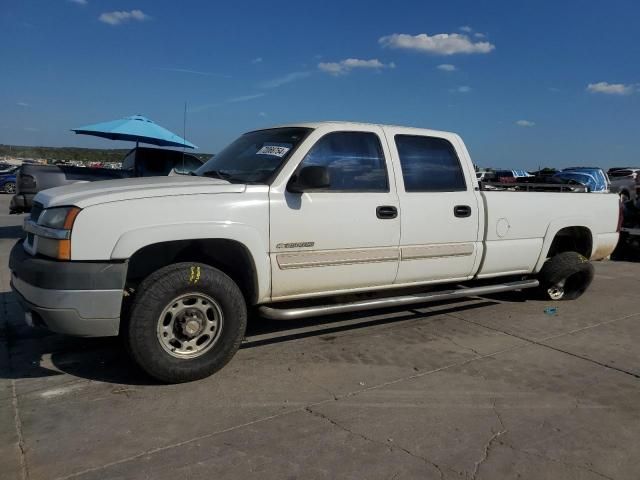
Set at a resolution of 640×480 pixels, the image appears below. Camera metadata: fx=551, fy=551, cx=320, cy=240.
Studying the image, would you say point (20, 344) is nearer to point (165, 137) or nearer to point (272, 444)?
point (272, 444)

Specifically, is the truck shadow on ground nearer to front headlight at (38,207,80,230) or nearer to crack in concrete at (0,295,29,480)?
crack in concrete at (0,295,29,480)

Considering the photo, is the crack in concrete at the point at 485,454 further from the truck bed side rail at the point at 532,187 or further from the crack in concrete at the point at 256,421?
the truck bed side rail at the point at 532,187

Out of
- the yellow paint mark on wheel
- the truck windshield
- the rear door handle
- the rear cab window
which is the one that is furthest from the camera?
the rear door handle

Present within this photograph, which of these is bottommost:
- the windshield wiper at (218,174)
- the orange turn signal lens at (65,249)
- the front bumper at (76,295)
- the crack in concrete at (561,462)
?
the crack in concrete at (561,462)

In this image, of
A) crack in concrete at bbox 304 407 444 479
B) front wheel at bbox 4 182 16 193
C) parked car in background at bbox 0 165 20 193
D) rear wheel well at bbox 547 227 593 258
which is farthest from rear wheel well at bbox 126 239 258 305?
front wheel at bbox 4 182 16 193

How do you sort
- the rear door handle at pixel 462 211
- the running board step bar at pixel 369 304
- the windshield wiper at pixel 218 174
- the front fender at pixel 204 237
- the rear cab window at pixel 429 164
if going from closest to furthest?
the front fender at pixel 204 237 → the running board step bar at pixel 369 304 → the windshield wiper at pixel 218 174 → the rear cab window at pixel 429 164 → the rear door handle at pixel 462 211

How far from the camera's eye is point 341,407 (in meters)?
3.61

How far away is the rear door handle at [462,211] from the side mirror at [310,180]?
1.59 meters

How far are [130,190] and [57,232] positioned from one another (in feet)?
1.75

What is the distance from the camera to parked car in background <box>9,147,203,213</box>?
31.0ft

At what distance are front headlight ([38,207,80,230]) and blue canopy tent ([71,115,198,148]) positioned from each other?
9.05 metres

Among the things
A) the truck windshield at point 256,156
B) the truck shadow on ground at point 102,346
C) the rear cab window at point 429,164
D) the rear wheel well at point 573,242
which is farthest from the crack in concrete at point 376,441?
the rear wheel well at point 573,242

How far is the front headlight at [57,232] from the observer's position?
11.5 ft

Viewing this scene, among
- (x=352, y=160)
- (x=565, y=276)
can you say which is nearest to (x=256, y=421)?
(x=352, y=160)
